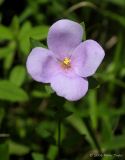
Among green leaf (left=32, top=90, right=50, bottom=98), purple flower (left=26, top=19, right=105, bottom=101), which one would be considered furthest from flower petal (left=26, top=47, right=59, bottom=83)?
green leaf (left=32, top=90, right=50, bottom=98)

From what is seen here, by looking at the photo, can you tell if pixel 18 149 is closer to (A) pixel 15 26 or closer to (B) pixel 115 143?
(B) pixel 115 143

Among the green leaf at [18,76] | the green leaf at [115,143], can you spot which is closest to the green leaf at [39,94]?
the green leaf at [18,76]

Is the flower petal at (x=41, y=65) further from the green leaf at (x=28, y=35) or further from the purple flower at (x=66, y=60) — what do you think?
the green leaf at (x=28, y=35)

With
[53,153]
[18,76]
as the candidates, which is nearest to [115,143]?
[53,153]

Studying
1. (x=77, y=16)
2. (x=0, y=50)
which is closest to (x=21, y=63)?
(x=0, y=50)

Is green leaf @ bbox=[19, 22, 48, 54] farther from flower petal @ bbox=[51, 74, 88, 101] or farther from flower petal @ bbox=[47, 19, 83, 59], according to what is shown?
flower petal @ bbox=[51, 74, 88, 101]

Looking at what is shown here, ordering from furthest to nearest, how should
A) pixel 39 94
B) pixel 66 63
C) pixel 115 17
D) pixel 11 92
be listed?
pixel 115 17
pixel 39 94
pixel 11 92
pixel 66 63

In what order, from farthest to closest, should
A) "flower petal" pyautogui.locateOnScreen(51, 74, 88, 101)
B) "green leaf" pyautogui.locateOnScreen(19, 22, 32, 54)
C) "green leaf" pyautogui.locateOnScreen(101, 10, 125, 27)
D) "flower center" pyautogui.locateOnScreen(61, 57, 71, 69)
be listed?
1. "green leaf" pyautogui.locateOnScreen(101, 10, 125, 27)
2. "green leaf" pyautogui.locateOnScreen(19, 22, 32, 54)
3. "flower center" pyautogui.locateOnScreen(61, 57, 71, 69)
4. "flower petal" pyautogui.locateOnScreen(51, 74, 88, 101)

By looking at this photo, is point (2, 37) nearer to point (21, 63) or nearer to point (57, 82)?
point (21, 63)
